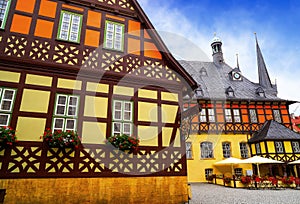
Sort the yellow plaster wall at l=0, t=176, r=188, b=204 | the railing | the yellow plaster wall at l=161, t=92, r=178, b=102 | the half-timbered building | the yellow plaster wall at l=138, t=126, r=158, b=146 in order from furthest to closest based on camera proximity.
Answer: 1. the half-timbered building
2. the yellow plaster wall at l=161, t=92, r=178, b=102
3. the yellow plaster wall at l=138, t=126, r=158, b=146
4. the railing
5. the yellow plaster wall at l=0, t=176, r=188, b=204

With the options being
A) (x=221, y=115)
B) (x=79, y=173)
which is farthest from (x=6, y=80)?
(x=221, y=115)

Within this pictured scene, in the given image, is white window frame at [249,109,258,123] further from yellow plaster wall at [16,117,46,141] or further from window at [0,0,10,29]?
window at [0,0,10,29]

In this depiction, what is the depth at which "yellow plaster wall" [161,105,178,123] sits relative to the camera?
8.45 m

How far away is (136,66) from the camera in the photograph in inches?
336

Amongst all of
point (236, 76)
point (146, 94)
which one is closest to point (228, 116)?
point (236, 76)

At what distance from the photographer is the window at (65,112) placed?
6.96m

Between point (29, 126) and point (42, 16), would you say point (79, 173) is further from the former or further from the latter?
point (42, 16)

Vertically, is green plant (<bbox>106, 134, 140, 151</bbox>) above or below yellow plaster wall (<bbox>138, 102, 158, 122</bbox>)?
below

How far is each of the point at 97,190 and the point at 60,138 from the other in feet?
6.78

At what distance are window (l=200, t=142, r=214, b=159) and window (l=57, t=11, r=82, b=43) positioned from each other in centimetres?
1437

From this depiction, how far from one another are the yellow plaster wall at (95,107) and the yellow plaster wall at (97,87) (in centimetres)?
30

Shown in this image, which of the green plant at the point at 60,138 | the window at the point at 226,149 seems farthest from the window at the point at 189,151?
the green plant at the point at 60,138

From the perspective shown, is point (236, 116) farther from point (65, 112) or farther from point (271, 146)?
point (65, 112)

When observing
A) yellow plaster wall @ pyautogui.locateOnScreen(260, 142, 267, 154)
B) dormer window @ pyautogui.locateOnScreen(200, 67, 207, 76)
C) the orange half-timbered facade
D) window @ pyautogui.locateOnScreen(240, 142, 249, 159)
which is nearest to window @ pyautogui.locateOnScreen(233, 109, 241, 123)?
window @ pyautogui.locateOnScreen(240, 142, 249, 159)
